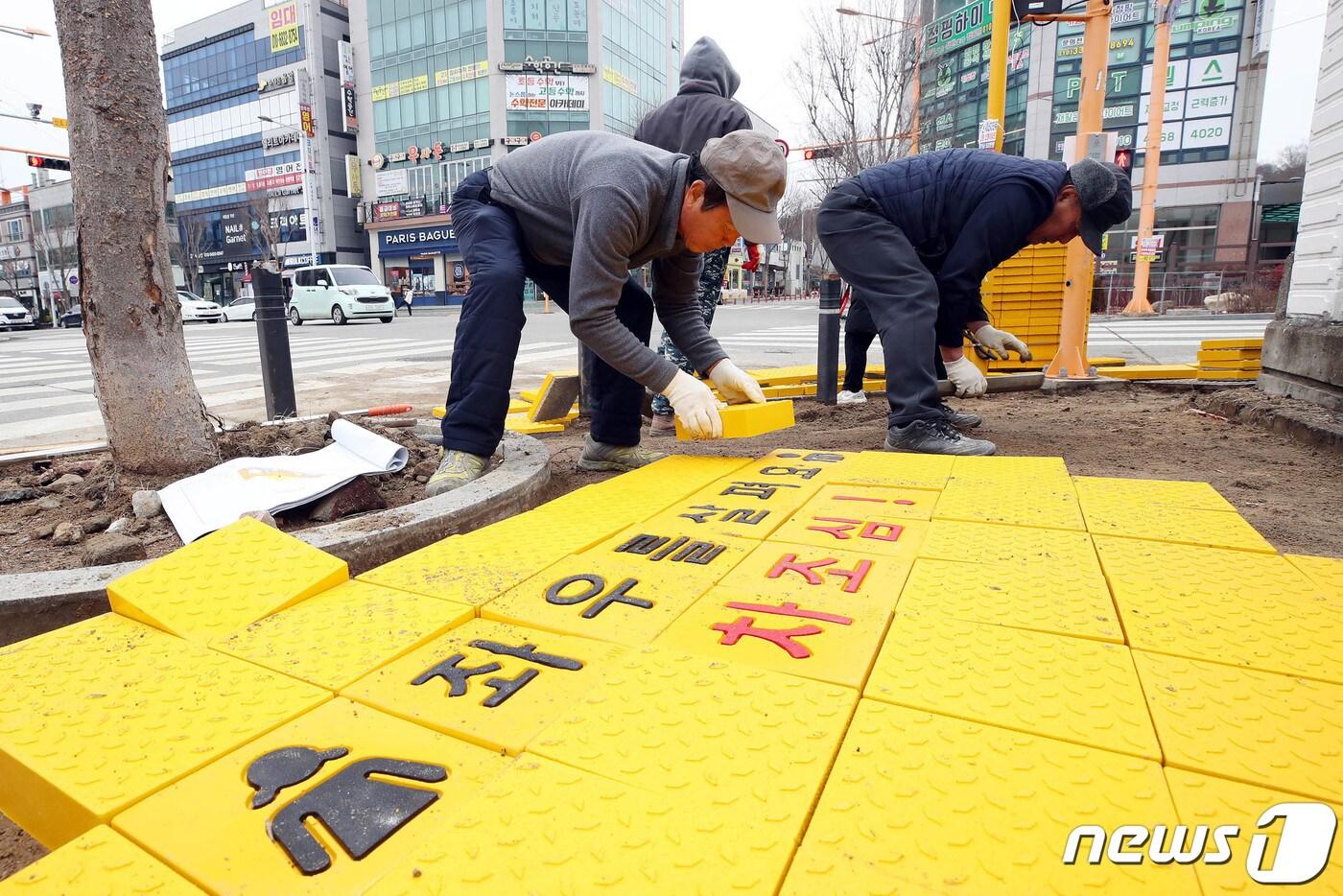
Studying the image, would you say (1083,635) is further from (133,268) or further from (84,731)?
(133,268)

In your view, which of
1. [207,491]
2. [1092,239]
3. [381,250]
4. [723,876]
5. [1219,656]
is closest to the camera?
[723,876]

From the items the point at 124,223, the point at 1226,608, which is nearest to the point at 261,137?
the point at 124,223

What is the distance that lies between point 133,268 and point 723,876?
8.63ft

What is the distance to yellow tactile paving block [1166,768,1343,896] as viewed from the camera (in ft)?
2.65

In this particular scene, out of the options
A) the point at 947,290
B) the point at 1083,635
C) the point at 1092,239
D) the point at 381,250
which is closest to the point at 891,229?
the point at 947,290

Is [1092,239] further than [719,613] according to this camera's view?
Yes

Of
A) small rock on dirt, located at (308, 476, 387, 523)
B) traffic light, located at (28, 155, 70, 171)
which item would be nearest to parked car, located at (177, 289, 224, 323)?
traffic light, located at (28, 155, 70, 171)

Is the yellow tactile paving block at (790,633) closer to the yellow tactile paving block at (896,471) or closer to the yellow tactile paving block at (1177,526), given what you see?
the yellow tactile paving block at (1177,526)

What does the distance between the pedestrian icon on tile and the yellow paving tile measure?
4.78 ft

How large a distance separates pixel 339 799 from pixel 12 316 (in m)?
32.8

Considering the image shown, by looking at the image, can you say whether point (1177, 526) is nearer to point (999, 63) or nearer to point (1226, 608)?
point (1226, 608)

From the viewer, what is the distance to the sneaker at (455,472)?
252 cm

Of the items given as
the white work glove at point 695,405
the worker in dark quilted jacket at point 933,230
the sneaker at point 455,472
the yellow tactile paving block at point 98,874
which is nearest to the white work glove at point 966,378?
the worker in dark quilted jacket at point 933,230

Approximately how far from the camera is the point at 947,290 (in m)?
3.57
